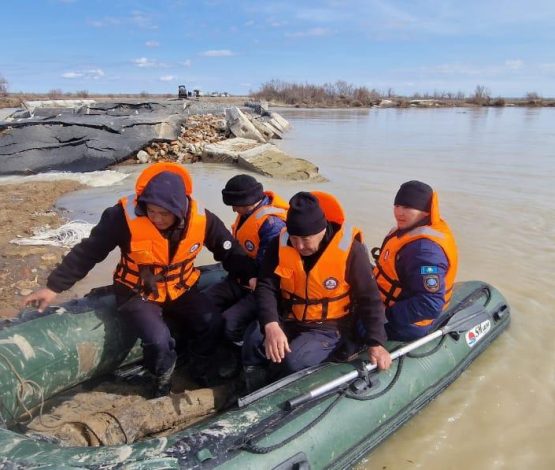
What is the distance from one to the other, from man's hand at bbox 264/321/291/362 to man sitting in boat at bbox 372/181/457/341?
2.30 feet

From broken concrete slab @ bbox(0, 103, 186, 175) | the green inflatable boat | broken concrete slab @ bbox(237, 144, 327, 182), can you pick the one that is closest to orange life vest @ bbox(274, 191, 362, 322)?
the green inflatable boat

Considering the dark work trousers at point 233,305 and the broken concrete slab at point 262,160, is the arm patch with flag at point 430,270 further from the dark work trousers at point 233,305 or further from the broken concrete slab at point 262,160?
the broken concrete slab at point 262,160

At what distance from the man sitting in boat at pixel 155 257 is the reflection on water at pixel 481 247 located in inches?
48.3

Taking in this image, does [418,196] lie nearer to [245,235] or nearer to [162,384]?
[245,235]

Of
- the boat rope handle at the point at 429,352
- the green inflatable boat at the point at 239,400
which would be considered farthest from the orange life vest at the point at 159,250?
the boat rope handle at the point at 429,352

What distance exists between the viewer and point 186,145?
12.6 meters

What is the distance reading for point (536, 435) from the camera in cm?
288

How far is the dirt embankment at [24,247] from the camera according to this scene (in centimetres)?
445

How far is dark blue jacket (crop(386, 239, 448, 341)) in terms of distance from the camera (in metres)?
2.62

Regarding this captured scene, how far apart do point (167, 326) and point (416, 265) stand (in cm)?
142

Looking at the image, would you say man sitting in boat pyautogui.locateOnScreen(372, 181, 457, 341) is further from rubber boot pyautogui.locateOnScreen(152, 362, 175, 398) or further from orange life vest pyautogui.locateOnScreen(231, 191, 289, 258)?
rubber boot pyautogui.locateOnScreen(152, 362, 175, 398)

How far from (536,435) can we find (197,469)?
78.7 inches

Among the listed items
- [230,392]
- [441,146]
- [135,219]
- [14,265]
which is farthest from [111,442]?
[441,146]

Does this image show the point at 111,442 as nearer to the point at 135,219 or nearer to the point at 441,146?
the point at 135,219
